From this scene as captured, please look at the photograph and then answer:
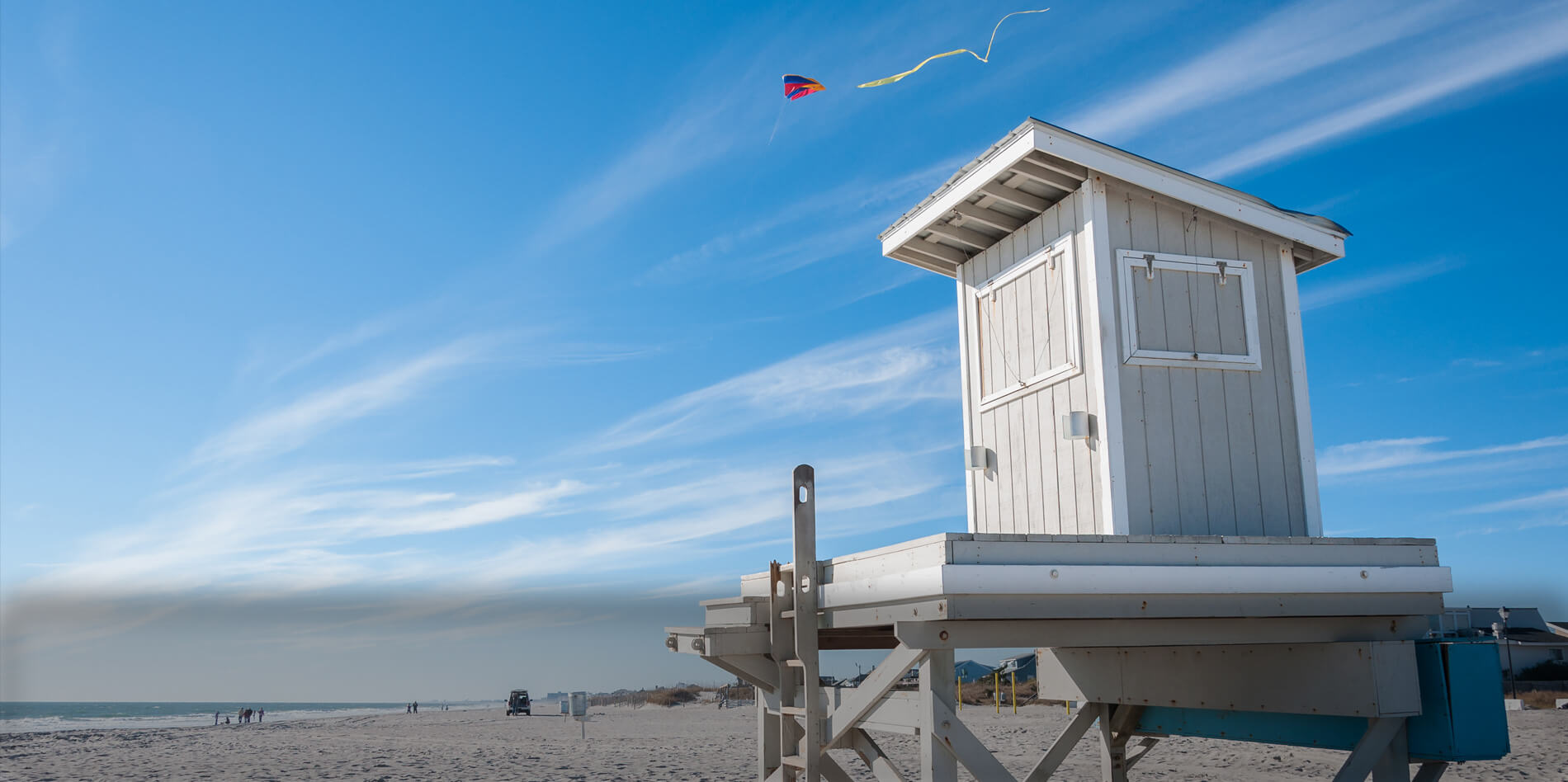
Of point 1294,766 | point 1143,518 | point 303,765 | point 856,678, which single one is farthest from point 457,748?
point 856,678

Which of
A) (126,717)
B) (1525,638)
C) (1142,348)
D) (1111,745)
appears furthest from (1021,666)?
(126,717)

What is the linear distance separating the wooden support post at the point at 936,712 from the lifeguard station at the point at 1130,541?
0.04ft

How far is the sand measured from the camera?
16.9 metres

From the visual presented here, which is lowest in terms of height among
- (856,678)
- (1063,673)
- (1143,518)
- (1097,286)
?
(856,678)

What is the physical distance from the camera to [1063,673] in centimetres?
943

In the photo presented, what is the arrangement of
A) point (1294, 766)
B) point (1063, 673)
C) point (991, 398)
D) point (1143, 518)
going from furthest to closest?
point (1294, 766) → point (1063, 673) → point (991, 398) → point (1143, 518)

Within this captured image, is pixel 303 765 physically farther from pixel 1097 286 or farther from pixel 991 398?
pixel 1097 286

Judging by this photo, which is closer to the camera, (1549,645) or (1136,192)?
(1136,192)

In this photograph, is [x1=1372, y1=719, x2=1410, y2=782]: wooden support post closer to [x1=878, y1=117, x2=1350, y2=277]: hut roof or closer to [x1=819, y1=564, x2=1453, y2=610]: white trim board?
[x1=819, y1=564, x2=1453, y2=610]: white trim board

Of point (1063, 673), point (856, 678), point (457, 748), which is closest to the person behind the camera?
point (1063, 673)

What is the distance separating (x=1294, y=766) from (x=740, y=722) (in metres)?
19.7

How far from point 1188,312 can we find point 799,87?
13.0 feet

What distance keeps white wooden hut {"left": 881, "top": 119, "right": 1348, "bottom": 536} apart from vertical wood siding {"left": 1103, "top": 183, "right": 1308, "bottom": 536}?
12mm

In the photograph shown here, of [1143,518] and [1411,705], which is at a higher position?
[1143,518]
